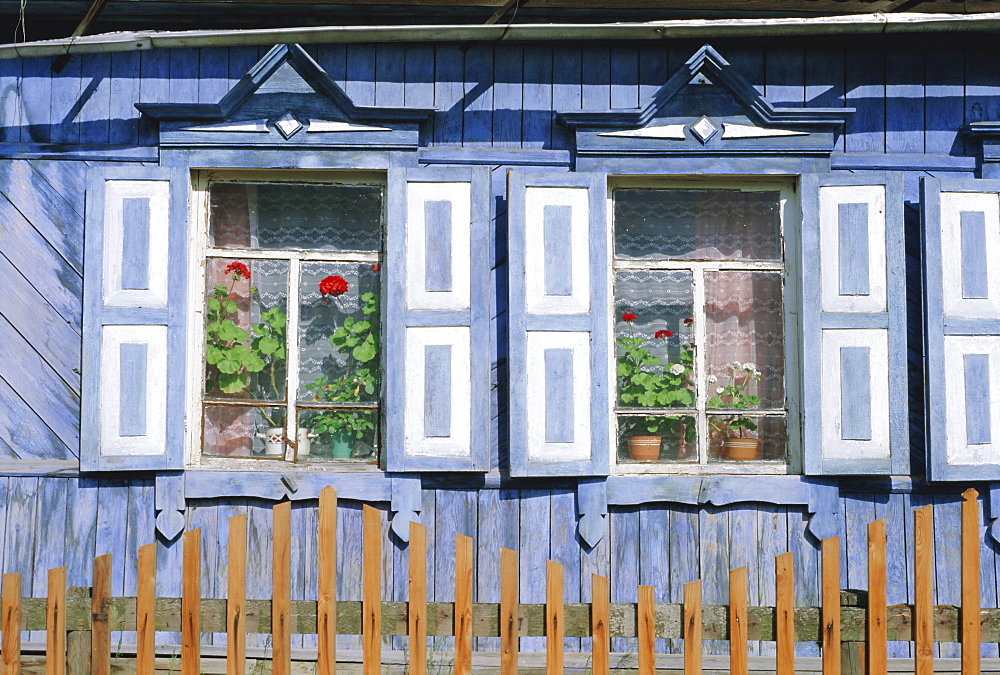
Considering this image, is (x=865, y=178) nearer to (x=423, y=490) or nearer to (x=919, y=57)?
(x=919, y=57)

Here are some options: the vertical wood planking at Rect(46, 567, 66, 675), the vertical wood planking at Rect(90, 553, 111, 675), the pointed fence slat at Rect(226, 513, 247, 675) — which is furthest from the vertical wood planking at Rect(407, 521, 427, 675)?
the vertical wood planking at Rect(46, 567, 66, 675)

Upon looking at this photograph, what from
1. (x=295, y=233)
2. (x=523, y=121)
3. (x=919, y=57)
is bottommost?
(x=295, y=233)

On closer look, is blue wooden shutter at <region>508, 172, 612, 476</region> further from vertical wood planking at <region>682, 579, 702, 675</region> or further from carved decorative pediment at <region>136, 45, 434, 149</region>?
vertical wood planking at <region>682, 579, 702, 675</region>

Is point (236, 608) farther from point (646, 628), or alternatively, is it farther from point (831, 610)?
point (831, 610)

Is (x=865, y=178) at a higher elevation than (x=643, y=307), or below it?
higher

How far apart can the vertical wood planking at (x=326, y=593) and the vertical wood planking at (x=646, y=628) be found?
900 millimetres

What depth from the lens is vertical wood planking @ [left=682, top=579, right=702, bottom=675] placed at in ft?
9.34

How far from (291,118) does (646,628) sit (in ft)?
9.11

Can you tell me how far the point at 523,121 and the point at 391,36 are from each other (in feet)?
2.39

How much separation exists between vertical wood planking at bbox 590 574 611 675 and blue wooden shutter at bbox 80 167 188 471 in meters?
2.21

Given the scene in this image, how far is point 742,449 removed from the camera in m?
4.48

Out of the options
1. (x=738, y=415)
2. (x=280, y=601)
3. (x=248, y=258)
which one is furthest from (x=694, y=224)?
(x=280, y=601)

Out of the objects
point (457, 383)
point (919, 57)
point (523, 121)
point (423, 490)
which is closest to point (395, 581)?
point (423, 490)

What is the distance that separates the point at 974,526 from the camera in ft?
9.75
